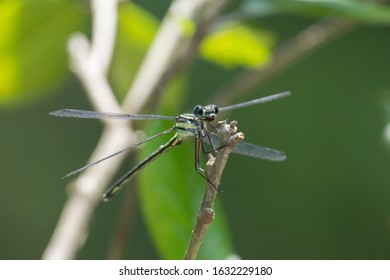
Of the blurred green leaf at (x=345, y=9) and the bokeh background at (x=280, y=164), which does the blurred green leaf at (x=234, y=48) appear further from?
the bokeh background at (x=280, y=164)

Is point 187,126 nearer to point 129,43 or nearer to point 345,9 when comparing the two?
point 345,9

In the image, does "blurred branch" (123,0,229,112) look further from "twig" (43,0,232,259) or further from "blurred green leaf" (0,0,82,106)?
"blurred green leaf" (0,0,82,106)

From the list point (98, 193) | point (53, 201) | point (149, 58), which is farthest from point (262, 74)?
point (53, 201)

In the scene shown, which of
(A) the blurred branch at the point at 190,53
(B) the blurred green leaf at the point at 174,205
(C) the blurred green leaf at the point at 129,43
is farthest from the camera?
(C) the blurred green leaf at the point at 129,43

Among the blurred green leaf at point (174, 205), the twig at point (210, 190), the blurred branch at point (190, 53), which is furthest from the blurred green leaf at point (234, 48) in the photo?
the twig at point (210, 190)

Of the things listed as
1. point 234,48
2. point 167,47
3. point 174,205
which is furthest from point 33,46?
point 174,205

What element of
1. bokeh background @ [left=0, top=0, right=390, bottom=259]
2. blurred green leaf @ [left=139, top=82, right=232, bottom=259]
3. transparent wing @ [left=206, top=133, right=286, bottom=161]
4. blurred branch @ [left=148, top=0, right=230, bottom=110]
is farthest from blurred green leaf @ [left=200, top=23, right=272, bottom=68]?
bokeh background @ [left=0, top=0, right=390, bottom=259]
